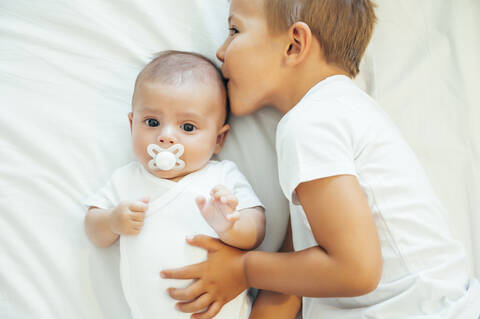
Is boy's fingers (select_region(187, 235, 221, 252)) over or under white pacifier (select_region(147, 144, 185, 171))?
under

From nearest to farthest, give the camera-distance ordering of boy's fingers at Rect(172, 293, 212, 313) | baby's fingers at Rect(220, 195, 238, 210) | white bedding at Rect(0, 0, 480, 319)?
1. baby's fingers at Rect(220, 195, 238, 210)
2. boy's fingers at Rect(172, 293, 212, 313)
3. white bedding at Rect(0, 0, 480, 319)

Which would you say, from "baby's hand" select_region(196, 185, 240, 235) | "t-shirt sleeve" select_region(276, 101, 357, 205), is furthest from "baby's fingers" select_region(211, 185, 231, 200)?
"t-shirt sleeve" select_region(276, 101, 357, 205)

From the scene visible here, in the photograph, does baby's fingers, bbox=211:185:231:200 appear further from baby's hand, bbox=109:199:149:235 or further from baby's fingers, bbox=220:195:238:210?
baby's hand, bbox=109:199:149:235

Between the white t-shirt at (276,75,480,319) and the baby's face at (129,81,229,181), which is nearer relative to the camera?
the white t-shirt at (276,75,480,319)

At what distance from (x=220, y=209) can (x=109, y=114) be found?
497 millimetres

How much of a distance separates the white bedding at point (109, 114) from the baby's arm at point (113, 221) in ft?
0.17

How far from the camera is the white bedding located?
1.11 m

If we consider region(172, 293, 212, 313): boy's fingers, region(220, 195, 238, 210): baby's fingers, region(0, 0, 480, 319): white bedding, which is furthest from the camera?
region(0, 0, 480, 319): white bedding

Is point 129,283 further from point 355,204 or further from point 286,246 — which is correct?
point 355,204

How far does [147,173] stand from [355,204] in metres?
0.49

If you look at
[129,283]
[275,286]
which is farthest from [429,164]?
[129,283]

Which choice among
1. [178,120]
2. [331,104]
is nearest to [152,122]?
[178,120]

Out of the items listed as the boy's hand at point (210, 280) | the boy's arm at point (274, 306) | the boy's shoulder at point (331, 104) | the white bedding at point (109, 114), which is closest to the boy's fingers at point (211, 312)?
the boy's hand at point (210, 280)

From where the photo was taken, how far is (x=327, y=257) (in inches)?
36.0
